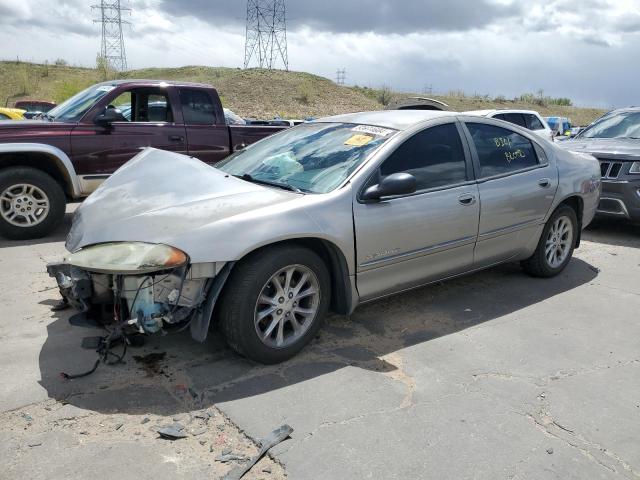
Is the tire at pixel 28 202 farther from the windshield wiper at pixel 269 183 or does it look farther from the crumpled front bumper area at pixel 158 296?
the crumpled front bumper area at pixel 158 296

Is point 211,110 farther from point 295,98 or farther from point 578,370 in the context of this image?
point 295,98

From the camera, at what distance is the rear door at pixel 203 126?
7648mm

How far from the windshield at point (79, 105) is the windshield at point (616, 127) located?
715cm

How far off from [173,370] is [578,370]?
2.62m

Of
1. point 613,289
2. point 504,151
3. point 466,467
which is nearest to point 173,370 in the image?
point 466,467

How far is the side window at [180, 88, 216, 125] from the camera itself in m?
7.66

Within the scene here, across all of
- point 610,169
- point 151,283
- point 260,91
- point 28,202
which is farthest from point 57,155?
point 260,91

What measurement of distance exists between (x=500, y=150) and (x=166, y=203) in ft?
9.55

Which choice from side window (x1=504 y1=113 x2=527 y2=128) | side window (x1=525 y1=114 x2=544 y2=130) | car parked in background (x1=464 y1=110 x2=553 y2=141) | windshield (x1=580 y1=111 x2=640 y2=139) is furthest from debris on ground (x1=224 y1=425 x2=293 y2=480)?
side window (x1=525 y1=114 x2=544 y2=130)

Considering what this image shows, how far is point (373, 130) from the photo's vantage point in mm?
4336

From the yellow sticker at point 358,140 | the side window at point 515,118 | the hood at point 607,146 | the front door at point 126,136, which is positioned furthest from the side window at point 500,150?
the side window at point 515,118

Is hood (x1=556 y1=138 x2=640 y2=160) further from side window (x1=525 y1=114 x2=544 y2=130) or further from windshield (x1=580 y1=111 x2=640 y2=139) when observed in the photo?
side window (x1=525 y1=114 x2=544 y2=130)

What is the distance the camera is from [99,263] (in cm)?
331

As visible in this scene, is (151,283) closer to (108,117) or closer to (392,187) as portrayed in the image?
(392,187)
